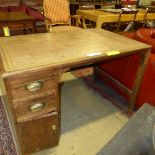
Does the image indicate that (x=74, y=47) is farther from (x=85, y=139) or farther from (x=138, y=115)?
(x=85, y=139)

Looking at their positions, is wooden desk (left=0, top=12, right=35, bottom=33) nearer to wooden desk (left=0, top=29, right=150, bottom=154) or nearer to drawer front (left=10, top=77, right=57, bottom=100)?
wooden desk (left=0, top=29, right=150, bottom=154)

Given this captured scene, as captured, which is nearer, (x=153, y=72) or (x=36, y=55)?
(x=36, y=55)

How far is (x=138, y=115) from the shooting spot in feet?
3.46

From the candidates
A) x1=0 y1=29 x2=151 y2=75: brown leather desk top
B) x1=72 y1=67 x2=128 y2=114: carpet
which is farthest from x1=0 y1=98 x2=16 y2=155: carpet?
x1=72 y1=67 x2=128 y2=114: carpet

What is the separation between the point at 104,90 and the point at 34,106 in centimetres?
124

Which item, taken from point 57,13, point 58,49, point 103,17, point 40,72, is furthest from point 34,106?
point 103,17

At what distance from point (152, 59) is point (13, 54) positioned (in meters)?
1.15

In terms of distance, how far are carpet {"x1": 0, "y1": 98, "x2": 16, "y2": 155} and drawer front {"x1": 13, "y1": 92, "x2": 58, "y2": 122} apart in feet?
1.38

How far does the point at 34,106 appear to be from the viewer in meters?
1.16

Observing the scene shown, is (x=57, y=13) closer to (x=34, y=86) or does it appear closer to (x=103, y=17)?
(x=103, y=17)

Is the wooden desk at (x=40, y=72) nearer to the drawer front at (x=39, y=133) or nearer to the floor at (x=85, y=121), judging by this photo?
the drawer front at (x=39, y=133)

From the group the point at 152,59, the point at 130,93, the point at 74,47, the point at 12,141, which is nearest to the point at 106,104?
the point at 130,93

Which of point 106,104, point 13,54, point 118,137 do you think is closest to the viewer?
point 118,137

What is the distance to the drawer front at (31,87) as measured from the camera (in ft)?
3.42
